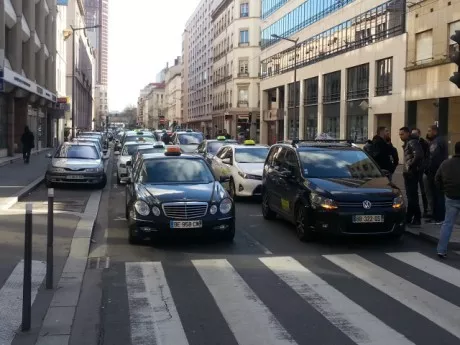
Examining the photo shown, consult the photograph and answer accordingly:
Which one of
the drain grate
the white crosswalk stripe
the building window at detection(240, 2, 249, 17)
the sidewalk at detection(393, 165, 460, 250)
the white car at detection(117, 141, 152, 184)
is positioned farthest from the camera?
the building window at detection(240, 2, 249, 17)

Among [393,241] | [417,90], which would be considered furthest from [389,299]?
[417,90]

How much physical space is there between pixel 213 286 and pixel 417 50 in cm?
2793

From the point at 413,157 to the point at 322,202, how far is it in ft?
8.57

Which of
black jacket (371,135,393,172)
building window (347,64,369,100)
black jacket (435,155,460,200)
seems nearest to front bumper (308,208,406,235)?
black jacket (435,155,460,200)

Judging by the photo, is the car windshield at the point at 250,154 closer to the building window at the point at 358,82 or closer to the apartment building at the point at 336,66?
the apartment building at the point at 336,66

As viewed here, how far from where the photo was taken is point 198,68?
112 m

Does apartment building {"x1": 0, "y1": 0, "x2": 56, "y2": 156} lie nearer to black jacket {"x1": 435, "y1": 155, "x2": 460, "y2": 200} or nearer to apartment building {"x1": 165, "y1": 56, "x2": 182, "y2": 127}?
black jacket {"x1": 435, "y1": 155, "x2": 460, "y2": 200}

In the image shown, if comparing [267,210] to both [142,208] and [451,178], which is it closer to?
[142,208]

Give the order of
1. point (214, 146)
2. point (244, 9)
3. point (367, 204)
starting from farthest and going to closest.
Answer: point (244, 9) → point (214, 146) → point (367, 204)

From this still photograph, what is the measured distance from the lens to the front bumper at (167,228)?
915 cm

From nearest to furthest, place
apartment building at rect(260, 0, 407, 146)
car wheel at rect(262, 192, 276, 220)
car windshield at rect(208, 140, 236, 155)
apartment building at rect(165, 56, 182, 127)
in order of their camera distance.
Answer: car wheel at rect(262, 192, 276, 220), car windshield at rect(208, 140, 236, 155), apartment building at rect(260, 0, 407, 146), apartment building at rect(165, 56, 182, 127)

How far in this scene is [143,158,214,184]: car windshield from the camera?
1066 centimetres

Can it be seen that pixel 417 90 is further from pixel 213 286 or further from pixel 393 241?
pixel 213 286

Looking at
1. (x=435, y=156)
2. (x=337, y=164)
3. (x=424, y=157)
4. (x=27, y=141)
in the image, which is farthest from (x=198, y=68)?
(x=337, y=164)
